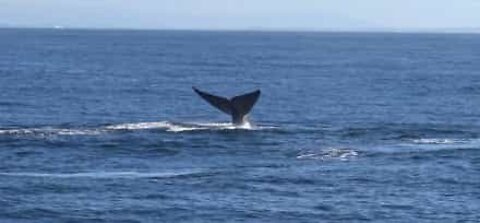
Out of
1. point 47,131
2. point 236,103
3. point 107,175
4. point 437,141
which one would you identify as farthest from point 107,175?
point 437,141

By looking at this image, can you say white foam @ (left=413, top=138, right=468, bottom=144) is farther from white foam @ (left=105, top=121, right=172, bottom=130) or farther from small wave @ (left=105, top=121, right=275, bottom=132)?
white foam @ (left=105, top=121, right=172, bottom=130)

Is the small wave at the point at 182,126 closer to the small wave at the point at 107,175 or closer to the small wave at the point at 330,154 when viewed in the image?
the small wave at the point at 330,154

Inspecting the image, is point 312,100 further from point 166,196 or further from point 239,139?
point 166,196

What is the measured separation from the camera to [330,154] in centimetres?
4247

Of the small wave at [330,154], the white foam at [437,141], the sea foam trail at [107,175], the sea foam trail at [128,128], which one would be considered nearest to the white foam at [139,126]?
the sea foam trail at [128,128]

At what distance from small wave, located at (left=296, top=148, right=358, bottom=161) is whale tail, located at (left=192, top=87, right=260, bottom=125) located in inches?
231

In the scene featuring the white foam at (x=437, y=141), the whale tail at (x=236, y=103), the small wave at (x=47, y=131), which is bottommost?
the white foam at (x=437, y=141)

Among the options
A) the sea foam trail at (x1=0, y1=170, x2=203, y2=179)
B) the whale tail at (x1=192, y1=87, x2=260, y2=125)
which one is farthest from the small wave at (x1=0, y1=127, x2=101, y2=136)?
the sea foam trail at (x1=0, y1=170, x2=203, y2=179)

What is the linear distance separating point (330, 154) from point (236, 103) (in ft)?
26.3

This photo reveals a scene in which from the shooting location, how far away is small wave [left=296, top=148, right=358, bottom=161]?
4178 cm

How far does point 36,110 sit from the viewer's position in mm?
61344

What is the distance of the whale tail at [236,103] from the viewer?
48.8 metres

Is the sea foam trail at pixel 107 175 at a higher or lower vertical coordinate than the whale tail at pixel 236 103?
lower

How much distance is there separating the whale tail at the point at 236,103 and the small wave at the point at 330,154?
5.86m
